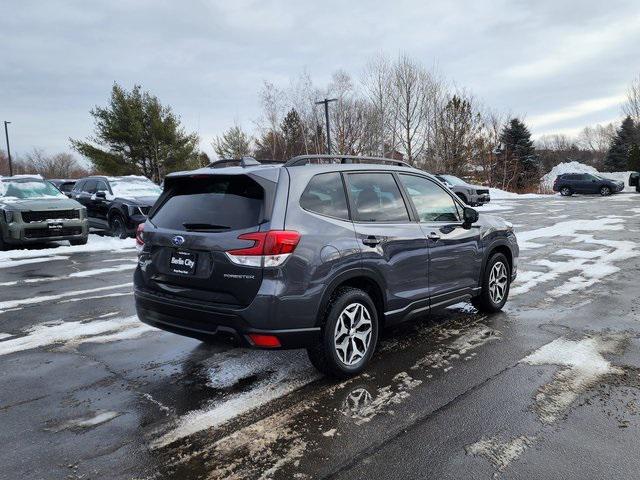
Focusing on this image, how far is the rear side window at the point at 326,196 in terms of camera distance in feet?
12.4

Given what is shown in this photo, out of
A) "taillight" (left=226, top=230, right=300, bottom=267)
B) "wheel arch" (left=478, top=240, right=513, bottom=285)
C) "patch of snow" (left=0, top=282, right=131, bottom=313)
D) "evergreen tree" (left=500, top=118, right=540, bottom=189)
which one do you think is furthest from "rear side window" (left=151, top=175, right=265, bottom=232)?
"evergreen tree" (left=500, top=118, right=540, bottom=189)

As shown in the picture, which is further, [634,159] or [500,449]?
[634,159]

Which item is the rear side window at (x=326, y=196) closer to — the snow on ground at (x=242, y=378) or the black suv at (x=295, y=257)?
the black suv at (x=295, y=257)

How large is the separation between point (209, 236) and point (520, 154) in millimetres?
50546

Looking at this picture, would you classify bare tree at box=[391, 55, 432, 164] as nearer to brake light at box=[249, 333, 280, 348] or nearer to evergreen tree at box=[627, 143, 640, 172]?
evergreen tree at box=[627, 143, 640, 172]

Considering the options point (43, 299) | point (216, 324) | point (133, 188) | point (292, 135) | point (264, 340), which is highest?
point (292, 135)

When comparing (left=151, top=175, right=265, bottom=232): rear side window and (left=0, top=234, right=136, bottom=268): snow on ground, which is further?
(left=0, top=234, right=136, bottom=268): snow on ground

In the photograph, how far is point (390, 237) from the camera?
13.8ft

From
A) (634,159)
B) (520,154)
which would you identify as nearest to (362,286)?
(520,154)

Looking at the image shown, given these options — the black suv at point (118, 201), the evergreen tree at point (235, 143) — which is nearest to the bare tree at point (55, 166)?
the evergreen tree at point (235, 143)

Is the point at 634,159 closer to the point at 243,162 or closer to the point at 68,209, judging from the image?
the point at 68,209

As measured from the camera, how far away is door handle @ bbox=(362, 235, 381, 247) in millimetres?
3989

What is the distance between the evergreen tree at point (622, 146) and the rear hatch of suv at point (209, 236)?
6478 cm

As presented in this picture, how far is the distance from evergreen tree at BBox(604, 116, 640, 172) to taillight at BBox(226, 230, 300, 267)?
6489cm
